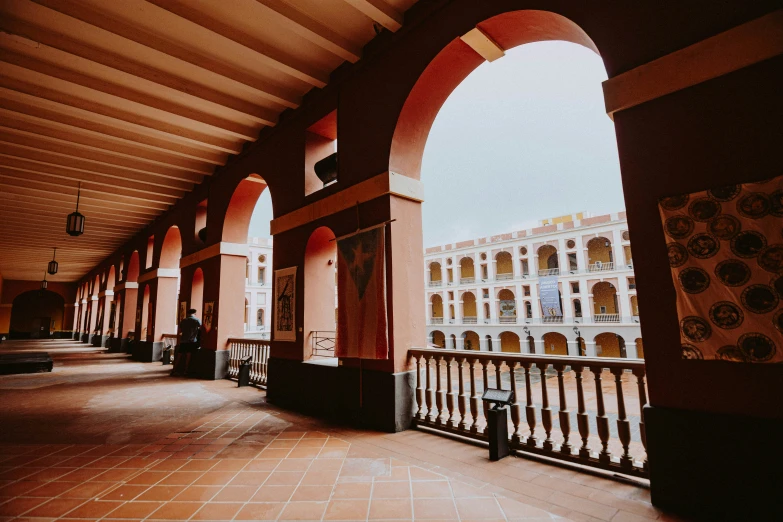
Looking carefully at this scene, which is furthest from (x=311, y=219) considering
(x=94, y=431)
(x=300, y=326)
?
(x=94, y=431)

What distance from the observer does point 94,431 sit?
4480 mm

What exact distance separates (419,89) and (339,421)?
13.8ft

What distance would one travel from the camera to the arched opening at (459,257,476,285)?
36.6 m

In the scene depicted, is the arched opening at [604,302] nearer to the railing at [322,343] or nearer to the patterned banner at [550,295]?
the patterned banner at [550,295]

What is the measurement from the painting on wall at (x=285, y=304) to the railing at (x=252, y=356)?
3.34 feet

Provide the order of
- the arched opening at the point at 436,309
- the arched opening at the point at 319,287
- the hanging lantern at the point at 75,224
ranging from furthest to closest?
the arched opening at the point at 436,309, the hanging lantern at the point at 75,224, the arched opening at the point at 319,287

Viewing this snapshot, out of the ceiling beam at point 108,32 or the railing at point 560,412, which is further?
the ceiling beam at point 108,32

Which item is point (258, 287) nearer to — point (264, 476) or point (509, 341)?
point (509, 341)

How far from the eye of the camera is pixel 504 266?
34500 mm

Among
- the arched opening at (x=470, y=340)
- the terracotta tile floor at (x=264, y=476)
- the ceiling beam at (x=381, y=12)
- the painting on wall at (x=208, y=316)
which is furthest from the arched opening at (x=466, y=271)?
the ceiling beam at (x=381, y=12)

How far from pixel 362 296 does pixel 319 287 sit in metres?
1.49

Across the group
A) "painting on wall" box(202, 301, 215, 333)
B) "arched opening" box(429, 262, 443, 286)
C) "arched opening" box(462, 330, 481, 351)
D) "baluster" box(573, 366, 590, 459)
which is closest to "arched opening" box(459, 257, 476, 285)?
"arched opening" box(429, 262, 443, 286)

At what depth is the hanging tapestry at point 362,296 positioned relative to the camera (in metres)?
4.53

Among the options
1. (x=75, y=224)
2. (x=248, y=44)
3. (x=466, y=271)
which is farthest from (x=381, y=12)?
(x=466, y=271)
